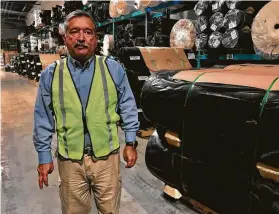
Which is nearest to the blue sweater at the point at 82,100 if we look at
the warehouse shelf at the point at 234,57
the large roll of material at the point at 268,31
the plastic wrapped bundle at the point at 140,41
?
the large roll of material at the point at 268,31

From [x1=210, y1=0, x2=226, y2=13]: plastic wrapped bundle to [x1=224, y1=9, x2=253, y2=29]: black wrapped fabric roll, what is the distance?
0.61ft

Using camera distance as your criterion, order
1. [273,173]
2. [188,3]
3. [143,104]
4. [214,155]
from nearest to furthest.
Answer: [273,173]
[214,155]
[143,104]
[188,3]

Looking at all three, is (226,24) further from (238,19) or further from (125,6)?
(125,6)

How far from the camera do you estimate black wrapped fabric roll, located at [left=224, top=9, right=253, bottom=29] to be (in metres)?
2.95

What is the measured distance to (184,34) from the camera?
12.8ft

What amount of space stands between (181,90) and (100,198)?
0.86m

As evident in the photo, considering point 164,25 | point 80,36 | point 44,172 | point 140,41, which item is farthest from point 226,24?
point 44,172

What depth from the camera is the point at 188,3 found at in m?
4.23

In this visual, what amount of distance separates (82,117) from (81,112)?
0.09 feet

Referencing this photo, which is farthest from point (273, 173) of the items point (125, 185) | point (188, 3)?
point (188, 3)

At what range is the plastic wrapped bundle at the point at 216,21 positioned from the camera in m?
3.19

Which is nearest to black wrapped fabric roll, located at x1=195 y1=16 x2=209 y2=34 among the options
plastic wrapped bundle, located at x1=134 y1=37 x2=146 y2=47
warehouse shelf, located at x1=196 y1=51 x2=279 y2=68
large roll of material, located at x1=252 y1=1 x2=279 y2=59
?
warehouse shelf, located at x1=196 y1=51 x2=279 y2=68

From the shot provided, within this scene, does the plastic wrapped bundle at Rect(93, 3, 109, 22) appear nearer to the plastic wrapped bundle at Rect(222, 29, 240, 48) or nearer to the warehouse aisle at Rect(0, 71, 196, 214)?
the warehouse aisle at Rect(0, 71, 196, 214)

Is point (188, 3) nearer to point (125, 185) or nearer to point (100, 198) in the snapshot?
point (125, 185)
